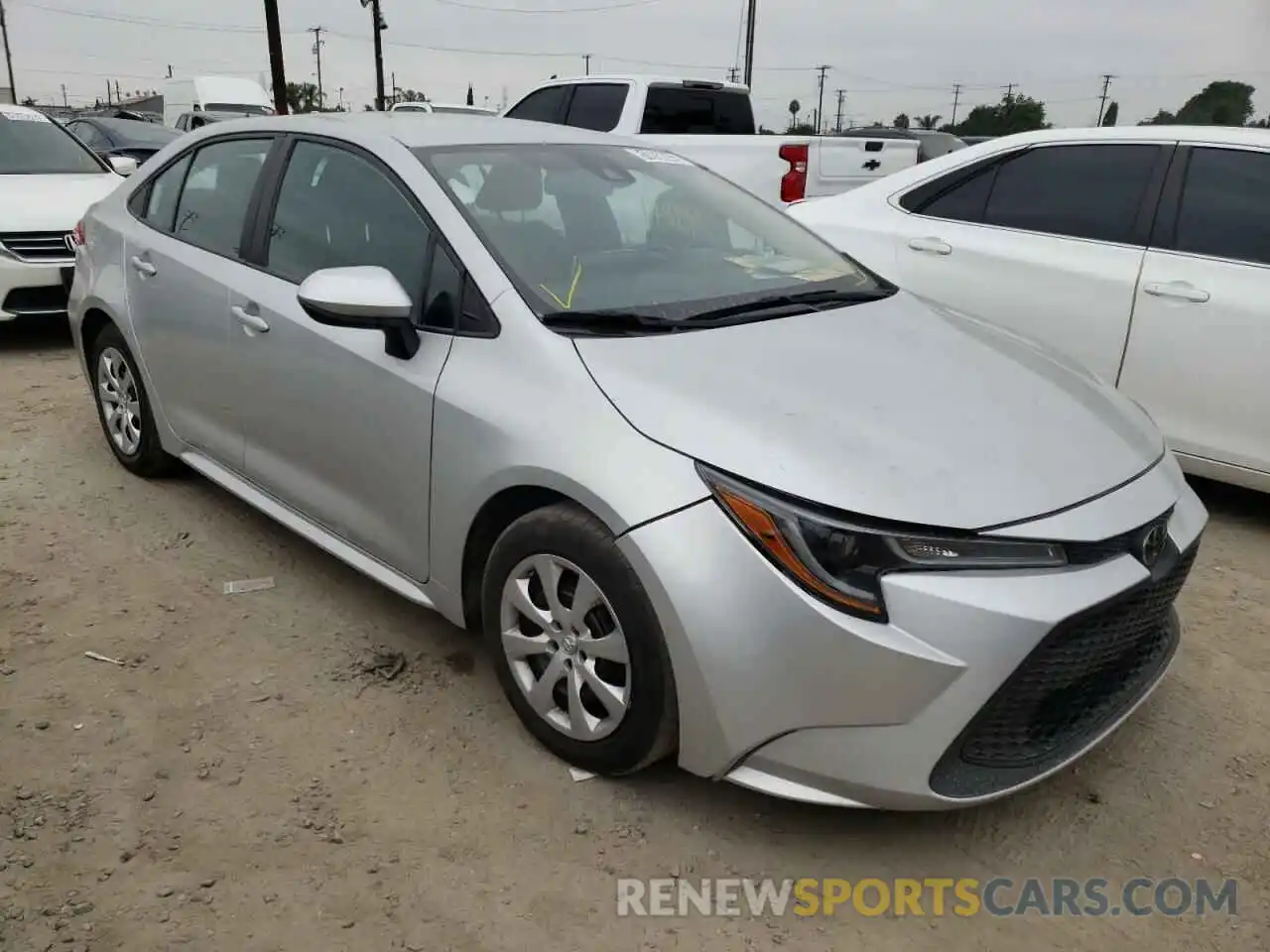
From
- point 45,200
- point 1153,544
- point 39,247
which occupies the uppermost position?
point 45,200

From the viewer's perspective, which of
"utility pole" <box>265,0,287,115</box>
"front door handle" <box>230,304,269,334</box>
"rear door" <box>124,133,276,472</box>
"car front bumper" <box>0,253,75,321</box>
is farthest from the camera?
"utility pole" <box>265,0,287,115</box>

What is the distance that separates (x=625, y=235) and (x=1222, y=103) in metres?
39.7

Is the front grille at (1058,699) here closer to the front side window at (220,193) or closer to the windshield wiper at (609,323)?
the windshield wiper at (609,323)

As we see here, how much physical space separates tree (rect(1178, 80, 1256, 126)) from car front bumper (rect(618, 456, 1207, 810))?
31946 mm

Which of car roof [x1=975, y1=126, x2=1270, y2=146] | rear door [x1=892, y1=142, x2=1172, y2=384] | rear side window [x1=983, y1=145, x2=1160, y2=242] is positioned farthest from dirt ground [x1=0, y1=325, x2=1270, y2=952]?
car roof [x1=975, y1=126, x2=1270, y2=146]

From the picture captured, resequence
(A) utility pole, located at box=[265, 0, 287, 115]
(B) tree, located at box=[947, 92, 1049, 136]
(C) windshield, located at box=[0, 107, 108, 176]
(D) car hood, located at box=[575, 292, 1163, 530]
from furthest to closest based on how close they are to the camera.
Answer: (B) tree, located at box=[947, 92, 1049, 136], (A) utility pole, located at box=[265, 0, 287, 115], (C) windshield, located at box=[0, 107, 108, 176], (D) car hood, located at box=[575, 292, 1163, 530]

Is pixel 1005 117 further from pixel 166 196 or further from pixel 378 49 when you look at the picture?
pixel 166 196

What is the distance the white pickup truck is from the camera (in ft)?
24.0

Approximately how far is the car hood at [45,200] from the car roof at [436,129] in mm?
3842

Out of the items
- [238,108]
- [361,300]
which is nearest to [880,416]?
[361,300]

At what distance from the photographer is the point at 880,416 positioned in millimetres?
2371

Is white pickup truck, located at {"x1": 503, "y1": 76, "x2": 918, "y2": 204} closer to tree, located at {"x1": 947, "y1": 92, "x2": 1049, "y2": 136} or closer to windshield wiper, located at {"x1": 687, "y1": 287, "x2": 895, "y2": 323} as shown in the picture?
windshield wiper, located at {"x1": 687, "y1": 287, "x2": 895, "y2": 323}

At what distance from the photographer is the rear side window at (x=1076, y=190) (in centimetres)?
448

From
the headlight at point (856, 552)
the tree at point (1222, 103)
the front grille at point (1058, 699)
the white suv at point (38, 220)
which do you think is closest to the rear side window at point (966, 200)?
the front grille at point (1058, 699)
